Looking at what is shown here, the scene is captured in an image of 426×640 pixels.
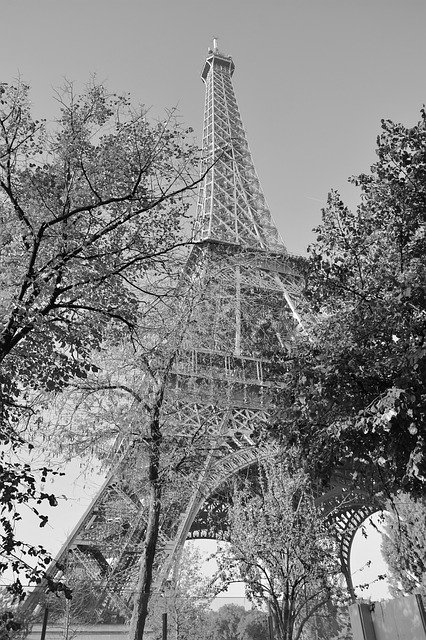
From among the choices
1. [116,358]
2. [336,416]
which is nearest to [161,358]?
[116,358]

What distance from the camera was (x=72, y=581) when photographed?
2112 centimetres

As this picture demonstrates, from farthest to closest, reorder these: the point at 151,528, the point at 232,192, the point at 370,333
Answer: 1. the point at 232,192
2. the point at 151,528
3. the point at 370,333

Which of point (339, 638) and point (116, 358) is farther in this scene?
point (339, 638)

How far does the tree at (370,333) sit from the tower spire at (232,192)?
27.0 meters

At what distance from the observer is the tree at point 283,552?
1295 centimetres

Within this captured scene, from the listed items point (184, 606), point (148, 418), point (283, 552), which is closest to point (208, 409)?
point (148, 418)

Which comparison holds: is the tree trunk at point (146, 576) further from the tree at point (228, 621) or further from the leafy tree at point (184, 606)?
the tree at point (228, 621)

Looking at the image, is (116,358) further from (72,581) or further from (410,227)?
(72,581)

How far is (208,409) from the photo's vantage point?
11.4 m

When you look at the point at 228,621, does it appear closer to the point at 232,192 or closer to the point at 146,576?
the point at 232,192

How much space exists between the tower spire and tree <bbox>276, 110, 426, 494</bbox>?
1064 inches

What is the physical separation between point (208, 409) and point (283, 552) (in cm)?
536

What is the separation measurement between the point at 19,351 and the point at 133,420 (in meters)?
3.98

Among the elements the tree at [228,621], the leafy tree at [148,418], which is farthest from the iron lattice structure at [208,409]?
the tree at [228,621]
